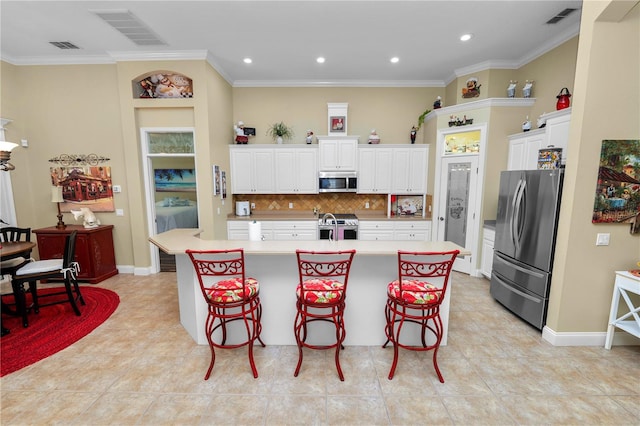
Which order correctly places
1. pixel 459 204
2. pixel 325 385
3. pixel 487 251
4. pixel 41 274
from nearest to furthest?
pixel 325 385 → pixel 41 274 → pixel 487 251 → pixel 459 204

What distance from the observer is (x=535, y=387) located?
220cm

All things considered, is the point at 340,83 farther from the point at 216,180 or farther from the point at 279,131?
the point at 216,180

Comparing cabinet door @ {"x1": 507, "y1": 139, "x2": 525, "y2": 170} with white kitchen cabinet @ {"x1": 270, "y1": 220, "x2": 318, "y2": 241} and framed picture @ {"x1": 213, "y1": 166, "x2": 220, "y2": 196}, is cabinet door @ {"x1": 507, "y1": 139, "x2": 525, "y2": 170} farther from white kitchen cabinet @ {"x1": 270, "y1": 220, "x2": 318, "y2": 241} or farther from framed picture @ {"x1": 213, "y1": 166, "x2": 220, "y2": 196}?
framed picture @ {"x1": 213, "y1": 166, "x2": 220, "y2": 196}

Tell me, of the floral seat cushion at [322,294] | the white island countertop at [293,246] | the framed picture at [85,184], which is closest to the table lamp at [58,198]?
the framed picture at [85,184]

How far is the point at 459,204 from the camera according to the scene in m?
4.79

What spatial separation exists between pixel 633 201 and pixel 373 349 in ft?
9.18

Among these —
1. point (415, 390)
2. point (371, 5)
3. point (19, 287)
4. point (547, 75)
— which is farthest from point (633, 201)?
point (19, 287)

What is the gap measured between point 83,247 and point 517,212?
6.11 meters

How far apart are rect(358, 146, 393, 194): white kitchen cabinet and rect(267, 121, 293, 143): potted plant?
1492 mm

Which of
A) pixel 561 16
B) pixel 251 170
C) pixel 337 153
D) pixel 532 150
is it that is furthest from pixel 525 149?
pixel 251 170

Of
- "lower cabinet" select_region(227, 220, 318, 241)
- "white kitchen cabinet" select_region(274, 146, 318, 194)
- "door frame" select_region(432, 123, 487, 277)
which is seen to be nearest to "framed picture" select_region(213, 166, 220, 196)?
"lower cabinet" select_region(227, 220, 318, 241)

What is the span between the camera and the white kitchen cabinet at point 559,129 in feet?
10.4

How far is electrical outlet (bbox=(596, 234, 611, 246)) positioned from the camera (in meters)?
2.61

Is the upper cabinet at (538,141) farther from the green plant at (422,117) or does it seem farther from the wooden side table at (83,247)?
the wooden side table at (83,247)
